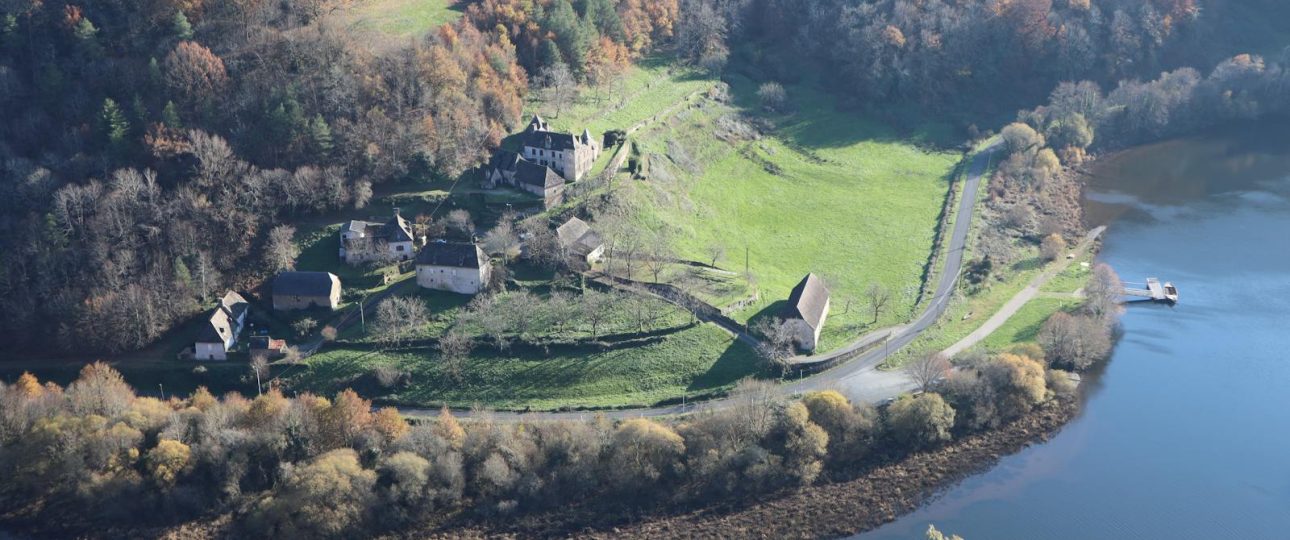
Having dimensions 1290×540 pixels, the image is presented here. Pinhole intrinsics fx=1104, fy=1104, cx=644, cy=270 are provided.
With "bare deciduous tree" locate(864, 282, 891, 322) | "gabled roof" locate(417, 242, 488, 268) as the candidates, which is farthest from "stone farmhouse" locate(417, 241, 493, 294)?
"bare deciduous tree" locate(864, 282, 891, 322)

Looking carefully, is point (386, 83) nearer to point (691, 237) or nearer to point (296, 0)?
point (296, 0)

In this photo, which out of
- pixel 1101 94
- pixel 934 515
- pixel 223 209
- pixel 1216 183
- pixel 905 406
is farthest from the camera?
pixel 1101 94

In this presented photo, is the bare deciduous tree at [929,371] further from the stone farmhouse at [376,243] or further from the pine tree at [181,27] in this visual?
the pine tree at [181,27]

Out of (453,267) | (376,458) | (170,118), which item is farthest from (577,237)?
(170,118)

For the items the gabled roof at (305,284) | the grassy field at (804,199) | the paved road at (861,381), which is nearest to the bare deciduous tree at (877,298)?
the grassy field at (804,199)

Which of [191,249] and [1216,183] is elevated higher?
[1216,183]

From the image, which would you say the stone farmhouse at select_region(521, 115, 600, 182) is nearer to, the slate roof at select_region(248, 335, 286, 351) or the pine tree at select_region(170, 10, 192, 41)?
the slate roof at select_region(248, 335, 286, 351)

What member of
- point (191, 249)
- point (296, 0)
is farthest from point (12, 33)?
point (191, 249)
